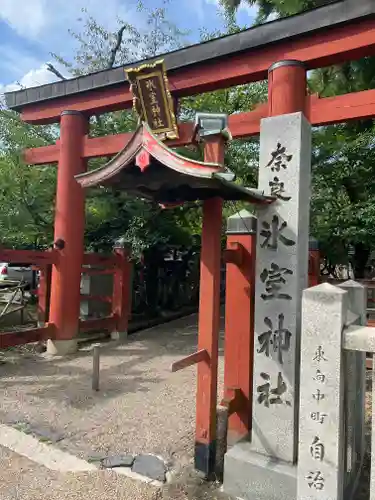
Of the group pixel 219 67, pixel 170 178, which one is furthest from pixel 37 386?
pixel 219 67

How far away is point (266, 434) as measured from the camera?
3248 millimetres

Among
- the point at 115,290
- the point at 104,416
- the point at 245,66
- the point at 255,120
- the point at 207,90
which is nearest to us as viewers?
the point at 104,416

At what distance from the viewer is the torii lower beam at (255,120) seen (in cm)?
548

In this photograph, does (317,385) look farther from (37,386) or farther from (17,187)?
(17,187)

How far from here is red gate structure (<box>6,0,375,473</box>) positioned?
352cm

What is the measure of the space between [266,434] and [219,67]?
548cm

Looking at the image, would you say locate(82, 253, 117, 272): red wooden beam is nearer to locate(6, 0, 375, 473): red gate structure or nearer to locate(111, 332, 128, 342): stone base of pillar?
locate(6, 0, 375, 473): red gate structure

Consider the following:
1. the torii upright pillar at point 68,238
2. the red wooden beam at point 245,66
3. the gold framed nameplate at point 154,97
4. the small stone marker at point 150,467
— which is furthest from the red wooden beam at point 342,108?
the small stone marker at point 150,467

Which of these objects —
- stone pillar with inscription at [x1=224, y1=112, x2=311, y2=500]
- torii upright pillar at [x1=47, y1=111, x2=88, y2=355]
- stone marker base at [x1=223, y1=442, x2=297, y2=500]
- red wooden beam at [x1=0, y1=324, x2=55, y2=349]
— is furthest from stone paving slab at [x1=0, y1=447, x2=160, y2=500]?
torii upright pillar at [x1=47, y1=111, x2=88, y2=355]

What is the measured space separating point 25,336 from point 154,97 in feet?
15.1

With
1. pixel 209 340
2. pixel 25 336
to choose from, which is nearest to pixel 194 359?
pixel 209 340

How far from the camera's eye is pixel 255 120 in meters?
6.38

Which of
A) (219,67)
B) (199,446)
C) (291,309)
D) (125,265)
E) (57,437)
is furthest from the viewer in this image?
(125,265)

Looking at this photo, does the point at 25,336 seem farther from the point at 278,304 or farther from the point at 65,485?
the point at 278,304
